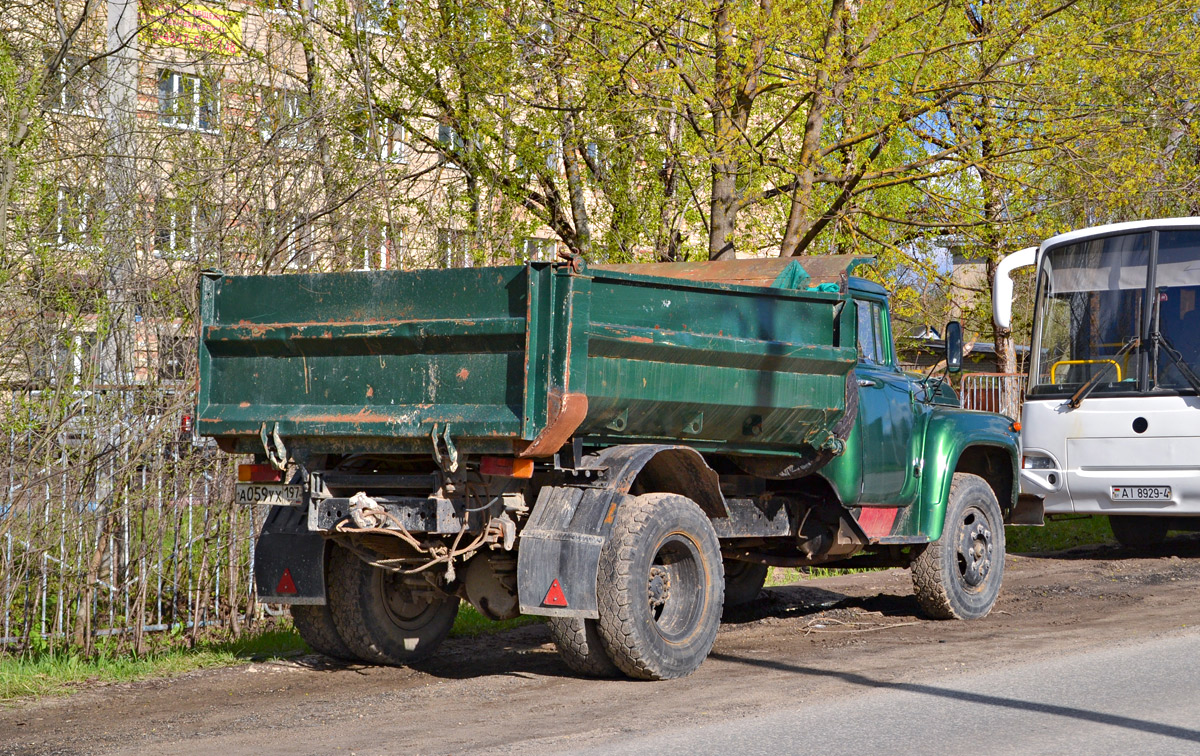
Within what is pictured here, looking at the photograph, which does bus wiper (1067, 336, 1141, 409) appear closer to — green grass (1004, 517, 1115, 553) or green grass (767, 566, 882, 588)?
green grass (767, 566, 882, 588)

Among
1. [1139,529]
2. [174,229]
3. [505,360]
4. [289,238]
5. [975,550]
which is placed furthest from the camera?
[1139,529]

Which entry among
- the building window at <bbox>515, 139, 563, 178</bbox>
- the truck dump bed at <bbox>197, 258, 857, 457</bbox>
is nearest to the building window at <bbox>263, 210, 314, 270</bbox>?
the truck dump bed at <bbox>197, 258, 857, 457</bbox>

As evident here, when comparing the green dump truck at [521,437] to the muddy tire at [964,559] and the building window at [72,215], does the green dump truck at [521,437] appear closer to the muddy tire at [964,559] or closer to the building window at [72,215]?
the muddy tire at [964,559]

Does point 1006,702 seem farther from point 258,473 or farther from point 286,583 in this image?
point 258,473

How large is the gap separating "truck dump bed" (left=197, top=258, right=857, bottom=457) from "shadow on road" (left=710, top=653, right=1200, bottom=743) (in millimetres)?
1266

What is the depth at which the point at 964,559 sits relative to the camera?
9508 mm

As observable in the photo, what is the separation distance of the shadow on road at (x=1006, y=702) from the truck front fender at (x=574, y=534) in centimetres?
141

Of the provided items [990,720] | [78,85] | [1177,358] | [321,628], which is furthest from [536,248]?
[990,720]

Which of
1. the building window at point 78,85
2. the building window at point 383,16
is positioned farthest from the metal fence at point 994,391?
the building window at point 78,85

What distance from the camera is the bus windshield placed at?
484 inches

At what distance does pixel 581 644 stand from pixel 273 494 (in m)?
1.81

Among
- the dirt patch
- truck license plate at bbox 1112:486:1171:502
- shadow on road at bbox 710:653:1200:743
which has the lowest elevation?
the dirt patch

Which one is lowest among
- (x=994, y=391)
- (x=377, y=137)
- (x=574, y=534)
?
(x=574, y=534)

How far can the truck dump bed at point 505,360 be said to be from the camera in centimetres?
621
